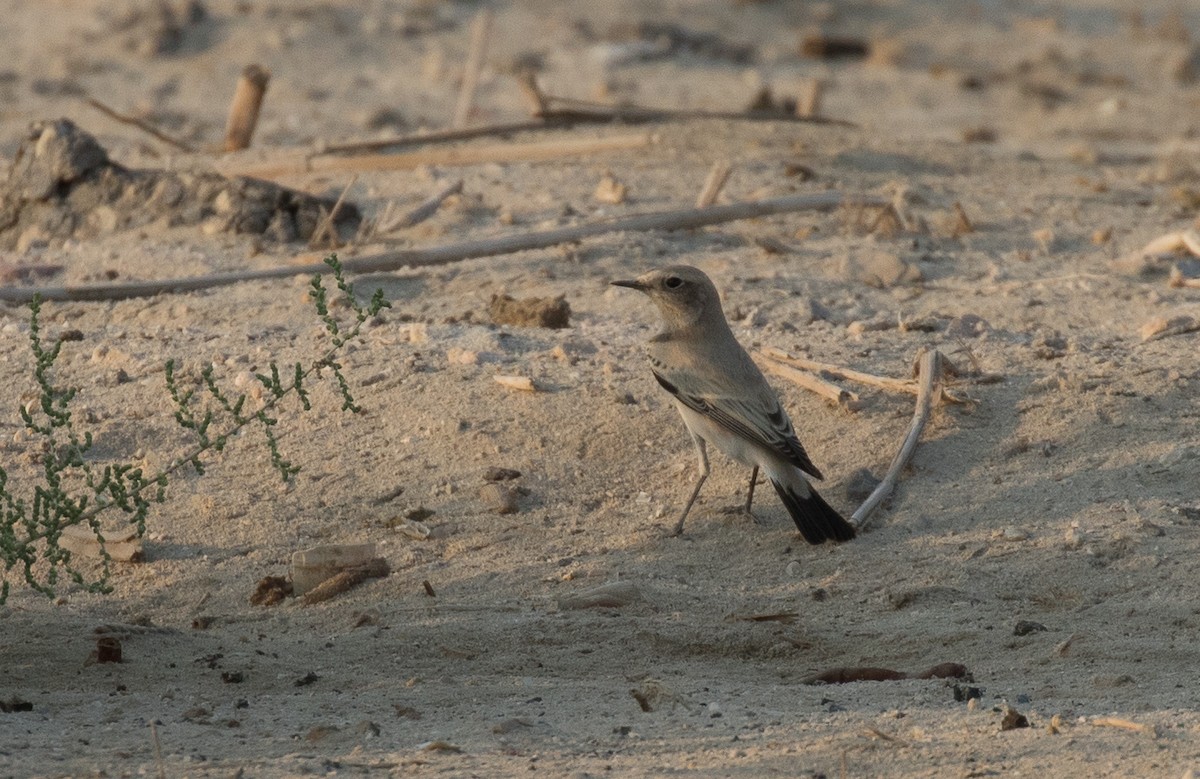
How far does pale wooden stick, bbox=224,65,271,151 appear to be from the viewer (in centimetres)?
1067

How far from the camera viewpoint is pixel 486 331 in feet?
25.4

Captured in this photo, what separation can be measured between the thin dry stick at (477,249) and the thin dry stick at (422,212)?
21.3 inches

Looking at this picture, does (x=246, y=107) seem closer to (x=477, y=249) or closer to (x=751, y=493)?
(x=477, y=249)

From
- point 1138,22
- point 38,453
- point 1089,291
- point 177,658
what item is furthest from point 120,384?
point 1138,22

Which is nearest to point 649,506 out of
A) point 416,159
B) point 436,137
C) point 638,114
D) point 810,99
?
point 416,159

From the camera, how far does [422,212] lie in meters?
9.19

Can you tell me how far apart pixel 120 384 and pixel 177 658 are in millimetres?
2304

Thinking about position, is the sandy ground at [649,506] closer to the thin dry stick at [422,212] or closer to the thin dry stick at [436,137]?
the thin dry stick at [422,212]

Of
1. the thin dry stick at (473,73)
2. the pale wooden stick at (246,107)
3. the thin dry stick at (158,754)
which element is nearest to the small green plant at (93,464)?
the thin dry stick at (158,754)

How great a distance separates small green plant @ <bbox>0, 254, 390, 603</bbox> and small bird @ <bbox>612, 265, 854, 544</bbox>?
48.7 inches

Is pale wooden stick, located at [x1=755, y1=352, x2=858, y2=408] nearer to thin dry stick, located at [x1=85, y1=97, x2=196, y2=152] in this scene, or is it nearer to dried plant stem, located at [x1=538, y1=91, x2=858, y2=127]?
dried plant stem, located at [x1=538, y1=91, x2=858, y2=127]

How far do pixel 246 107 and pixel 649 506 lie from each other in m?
5.28

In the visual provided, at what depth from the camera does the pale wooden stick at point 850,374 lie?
23.1ft

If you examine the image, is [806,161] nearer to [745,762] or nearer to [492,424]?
[492,424]
